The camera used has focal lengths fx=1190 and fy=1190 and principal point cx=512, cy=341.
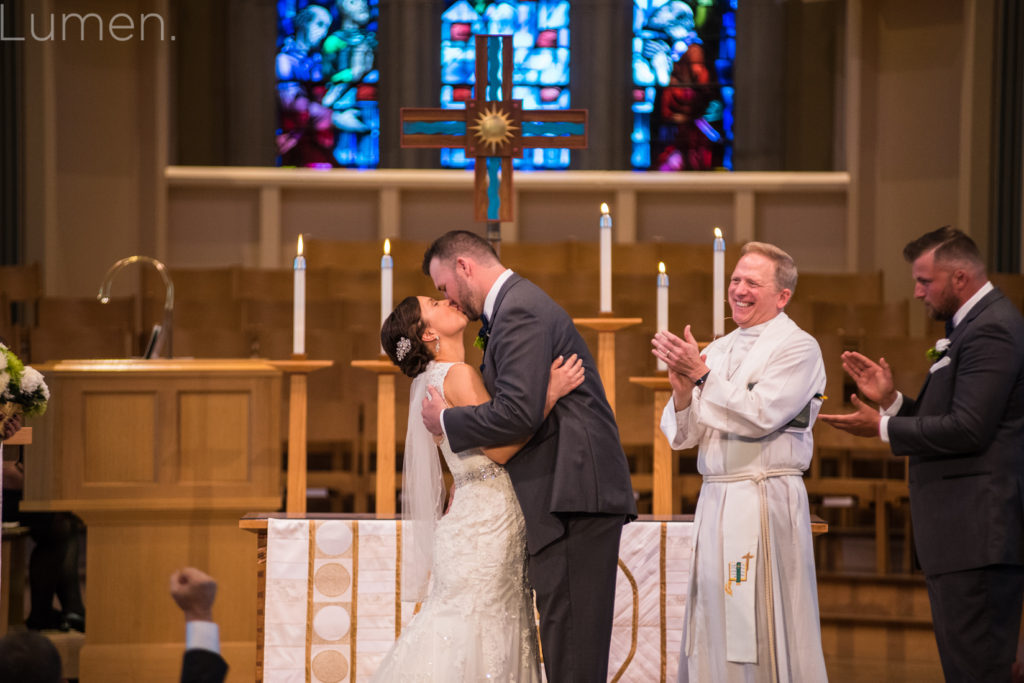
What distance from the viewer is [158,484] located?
13.9 ft

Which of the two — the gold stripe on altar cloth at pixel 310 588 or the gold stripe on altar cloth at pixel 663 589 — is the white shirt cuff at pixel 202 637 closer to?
the gold stripe on altar cloth at pixel 310 588

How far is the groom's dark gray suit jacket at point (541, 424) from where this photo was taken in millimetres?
3018

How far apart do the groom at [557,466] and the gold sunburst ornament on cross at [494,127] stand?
1327 millimetres

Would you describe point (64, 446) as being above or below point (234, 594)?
above

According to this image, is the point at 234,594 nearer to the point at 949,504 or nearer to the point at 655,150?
the point at 949,504

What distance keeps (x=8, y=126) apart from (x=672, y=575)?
25.3ft

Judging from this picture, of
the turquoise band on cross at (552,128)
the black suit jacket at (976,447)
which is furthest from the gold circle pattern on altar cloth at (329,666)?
the turquoise band on cross at (552,128)

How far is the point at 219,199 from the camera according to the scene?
10672 millimetres

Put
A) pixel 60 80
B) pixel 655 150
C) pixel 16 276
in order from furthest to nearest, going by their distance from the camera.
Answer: pixel 655 150
pixel 60 80
pixel 16 276

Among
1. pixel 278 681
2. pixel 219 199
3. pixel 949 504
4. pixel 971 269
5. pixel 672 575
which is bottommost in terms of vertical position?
pixel 278 681

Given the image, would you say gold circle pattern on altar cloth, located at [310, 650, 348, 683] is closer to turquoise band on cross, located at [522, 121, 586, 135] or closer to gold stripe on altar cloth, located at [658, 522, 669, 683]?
gold stripe on altar cloth, located at [658, 522, 669, 683]

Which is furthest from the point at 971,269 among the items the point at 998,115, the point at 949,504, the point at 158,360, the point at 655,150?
the point at 655,150

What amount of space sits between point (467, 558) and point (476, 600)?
0.38ft

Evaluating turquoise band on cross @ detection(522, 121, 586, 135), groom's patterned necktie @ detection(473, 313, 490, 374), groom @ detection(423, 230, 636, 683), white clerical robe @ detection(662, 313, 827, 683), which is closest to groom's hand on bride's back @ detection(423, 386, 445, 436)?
groom @ detection(423, 230, 636, 683)
